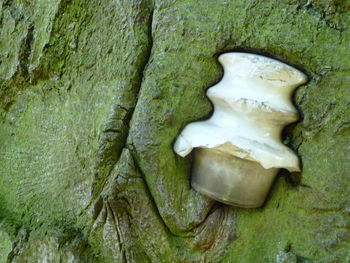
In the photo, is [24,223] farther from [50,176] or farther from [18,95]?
[18,95]

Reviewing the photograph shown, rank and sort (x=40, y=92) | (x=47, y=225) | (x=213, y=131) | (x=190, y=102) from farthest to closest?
(x=40, y=92)
(x=47, y=225)
(x=190, y=102)
(x=213, y=131)

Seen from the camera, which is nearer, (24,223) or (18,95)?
(24,223)

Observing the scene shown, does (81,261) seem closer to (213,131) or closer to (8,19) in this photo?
(213,131)

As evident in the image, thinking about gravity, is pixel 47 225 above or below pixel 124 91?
below

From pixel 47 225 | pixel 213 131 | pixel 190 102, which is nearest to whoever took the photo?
pixel 213 131

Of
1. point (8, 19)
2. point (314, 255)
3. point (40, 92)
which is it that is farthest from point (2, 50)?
point (314, 255)

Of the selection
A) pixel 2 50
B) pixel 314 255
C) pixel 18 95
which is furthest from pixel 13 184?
pixel 314 255

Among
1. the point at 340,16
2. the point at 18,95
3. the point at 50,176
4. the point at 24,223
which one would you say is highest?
the point at 340,16
